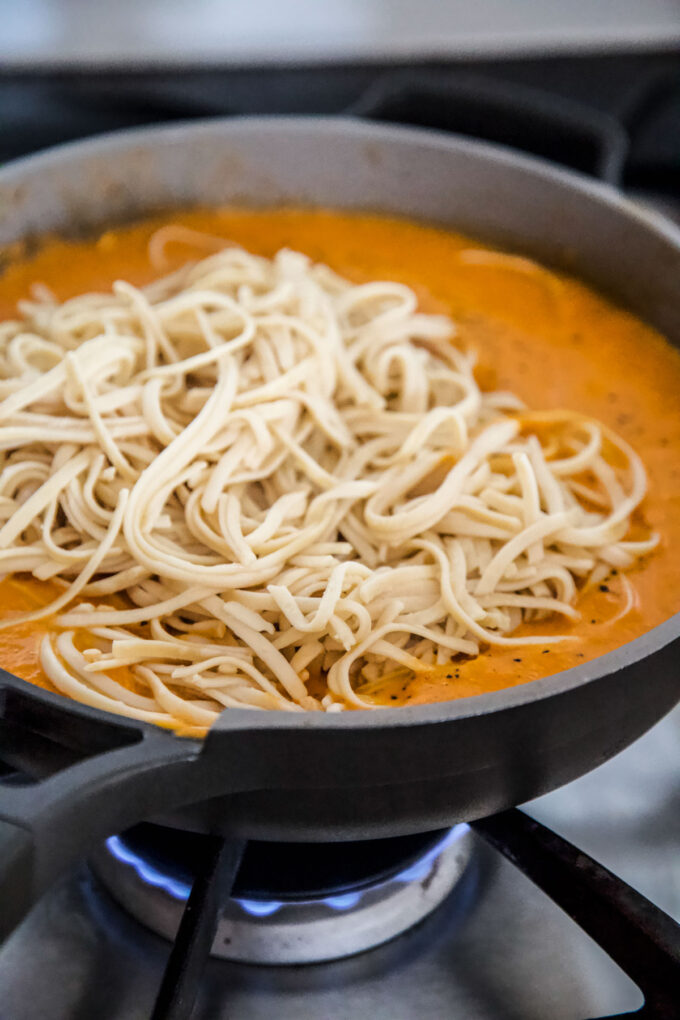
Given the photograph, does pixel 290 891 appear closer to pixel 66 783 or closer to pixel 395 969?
pixel 395 969

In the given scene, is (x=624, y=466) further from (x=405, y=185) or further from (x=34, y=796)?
(x=34, y=796)

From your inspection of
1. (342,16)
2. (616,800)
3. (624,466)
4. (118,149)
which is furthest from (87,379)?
(342,16)

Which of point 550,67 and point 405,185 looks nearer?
point 405,185

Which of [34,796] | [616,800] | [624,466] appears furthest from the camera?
[624,466]

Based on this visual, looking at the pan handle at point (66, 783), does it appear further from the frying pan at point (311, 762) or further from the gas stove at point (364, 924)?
the gas stove at point (364, 924)

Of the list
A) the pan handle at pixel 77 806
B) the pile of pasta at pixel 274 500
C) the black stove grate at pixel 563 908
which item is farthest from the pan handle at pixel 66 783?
the black stove grate at pixel 563 908

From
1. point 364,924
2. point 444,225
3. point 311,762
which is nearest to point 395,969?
point 364,924
